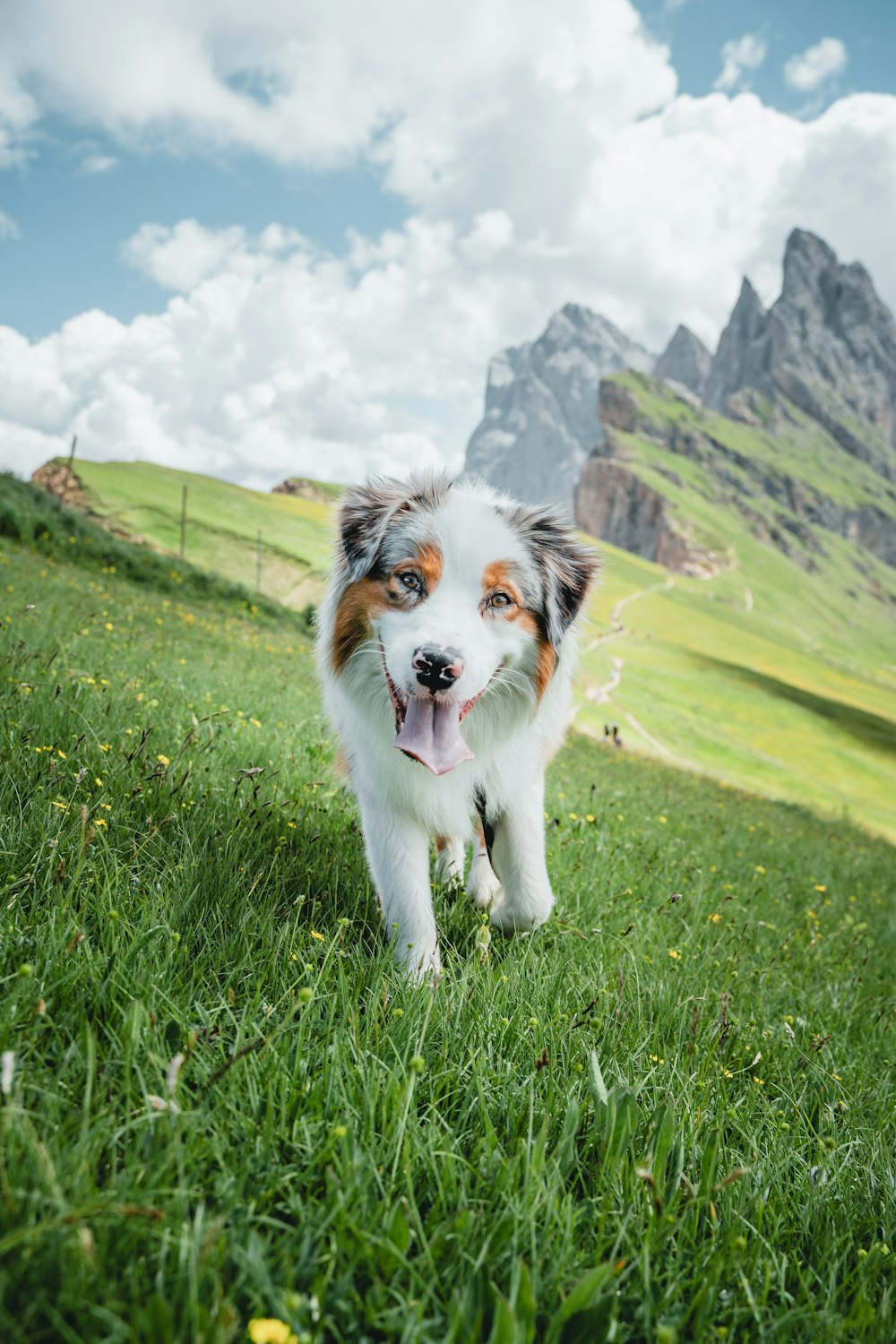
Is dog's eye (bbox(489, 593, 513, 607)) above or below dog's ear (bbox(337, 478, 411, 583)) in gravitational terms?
below

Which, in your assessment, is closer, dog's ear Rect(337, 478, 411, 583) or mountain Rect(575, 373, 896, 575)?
dog's ear Rect(337, 478, 411, 583)

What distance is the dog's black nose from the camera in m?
2.96

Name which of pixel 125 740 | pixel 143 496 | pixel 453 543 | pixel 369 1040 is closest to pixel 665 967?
pixel 369 1040

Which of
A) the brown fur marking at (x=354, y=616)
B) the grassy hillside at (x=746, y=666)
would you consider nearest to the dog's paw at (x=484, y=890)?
the brown fur marking at (x=354, y=616)

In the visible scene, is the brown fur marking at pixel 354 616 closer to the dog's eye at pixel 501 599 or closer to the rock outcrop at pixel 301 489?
the dog's eye at pixel 501 599

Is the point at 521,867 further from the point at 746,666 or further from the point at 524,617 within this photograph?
the point at 746,666

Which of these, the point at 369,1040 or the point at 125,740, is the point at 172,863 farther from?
the point at 125,740

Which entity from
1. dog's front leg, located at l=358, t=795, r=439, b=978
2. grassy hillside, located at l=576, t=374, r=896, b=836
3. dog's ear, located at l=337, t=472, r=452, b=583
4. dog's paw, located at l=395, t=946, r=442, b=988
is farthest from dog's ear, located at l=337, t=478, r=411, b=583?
grassy hillside, located at l=576, t=374, r=896, b=836

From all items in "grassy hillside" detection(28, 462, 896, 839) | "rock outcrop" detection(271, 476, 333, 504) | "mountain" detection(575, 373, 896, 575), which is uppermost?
"mountain" detection(575, 373, 896, 575)

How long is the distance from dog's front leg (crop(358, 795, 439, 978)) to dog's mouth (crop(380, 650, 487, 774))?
1.64 feet

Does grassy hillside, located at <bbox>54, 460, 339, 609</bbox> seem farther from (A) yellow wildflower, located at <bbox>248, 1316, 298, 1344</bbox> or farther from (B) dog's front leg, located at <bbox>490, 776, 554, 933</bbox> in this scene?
(A) yellow wildflower, located at <bbox>248, 1316, 298, 1344</bbox>

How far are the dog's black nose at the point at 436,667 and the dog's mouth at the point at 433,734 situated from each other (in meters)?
0.14

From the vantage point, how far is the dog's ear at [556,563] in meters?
3.76

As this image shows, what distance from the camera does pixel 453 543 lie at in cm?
339
